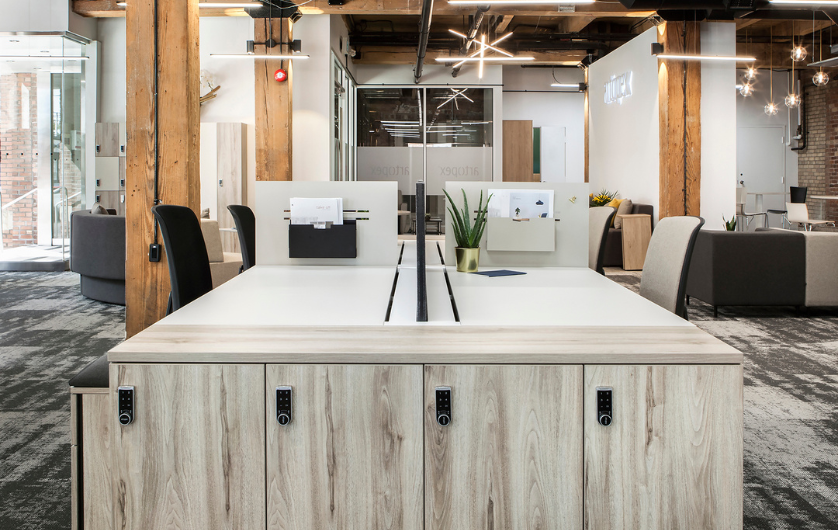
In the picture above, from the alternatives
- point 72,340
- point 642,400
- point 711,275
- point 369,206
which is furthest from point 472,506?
point 711,275

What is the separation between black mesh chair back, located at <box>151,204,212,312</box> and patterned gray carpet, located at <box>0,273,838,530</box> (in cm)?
79

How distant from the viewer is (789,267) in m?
5.23

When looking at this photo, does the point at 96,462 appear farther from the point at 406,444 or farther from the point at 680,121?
the point at 680,121

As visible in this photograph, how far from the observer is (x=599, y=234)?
3.24 meters

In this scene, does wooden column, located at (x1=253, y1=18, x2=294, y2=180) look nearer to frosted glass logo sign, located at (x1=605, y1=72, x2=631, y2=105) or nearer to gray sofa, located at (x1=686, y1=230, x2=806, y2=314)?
gray sofa, located at (x1=686, y1=230, x2=806, y2=314)

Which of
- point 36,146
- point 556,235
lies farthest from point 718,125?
point 36,146

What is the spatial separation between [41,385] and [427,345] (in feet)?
9.59

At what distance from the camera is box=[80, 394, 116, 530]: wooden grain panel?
4.77ft

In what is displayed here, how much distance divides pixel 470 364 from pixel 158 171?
2902 mm

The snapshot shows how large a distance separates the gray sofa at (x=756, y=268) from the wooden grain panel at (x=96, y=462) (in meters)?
4.82

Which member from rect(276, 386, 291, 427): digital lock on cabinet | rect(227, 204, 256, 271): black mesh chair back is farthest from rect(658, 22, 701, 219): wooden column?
rect(276, 386, 291, 427): digital lock on cabinet

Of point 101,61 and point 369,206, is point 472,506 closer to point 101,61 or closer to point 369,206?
point 369,206

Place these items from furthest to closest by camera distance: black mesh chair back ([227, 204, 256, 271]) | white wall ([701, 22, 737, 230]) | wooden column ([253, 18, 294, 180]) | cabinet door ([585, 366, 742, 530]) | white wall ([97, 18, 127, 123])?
1. white wall ([97, 18, 127, 123])
2. white wall ([701, 22, 737, 230])
3. wooden column ([253, 18, 294, 180])
4. black mesh chair back ([227, 204, 256, 271])
5. cabinet door ([585, 366, 742, 530])

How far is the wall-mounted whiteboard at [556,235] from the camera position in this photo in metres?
2.88
